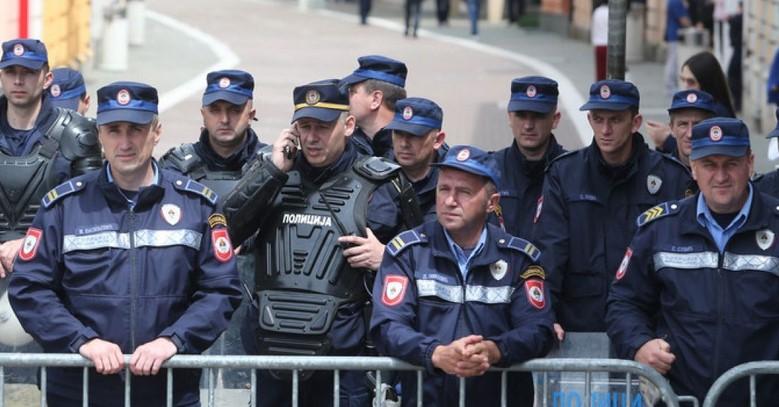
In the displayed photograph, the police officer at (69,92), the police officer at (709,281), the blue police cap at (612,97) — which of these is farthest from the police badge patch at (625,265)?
the police officer at (69,92)

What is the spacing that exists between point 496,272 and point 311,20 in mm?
40084

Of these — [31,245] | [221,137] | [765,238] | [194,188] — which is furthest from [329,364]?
[221,137]

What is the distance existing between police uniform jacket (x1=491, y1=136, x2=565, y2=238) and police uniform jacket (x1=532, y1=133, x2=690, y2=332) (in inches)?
21.5

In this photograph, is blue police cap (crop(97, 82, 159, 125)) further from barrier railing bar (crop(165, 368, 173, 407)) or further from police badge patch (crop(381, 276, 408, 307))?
police badge patch (crop(381, 276, 408, 307))

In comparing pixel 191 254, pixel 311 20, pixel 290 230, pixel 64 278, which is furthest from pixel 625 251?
pixel 311 20

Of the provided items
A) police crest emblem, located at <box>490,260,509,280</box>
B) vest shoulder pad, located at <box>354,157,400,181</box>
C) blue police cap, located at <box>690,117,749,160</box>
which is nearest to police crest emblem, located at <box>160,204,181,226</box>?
vest shoulder pad, located at <box>354,157,400,181</box>

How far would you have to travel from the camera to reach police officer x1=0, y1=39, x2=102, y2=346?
336 inches

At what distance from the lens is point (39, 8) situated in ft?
77.7

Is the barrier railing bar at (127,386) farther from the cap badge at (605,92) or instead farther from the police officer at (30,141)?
the cap badge at (605,92)

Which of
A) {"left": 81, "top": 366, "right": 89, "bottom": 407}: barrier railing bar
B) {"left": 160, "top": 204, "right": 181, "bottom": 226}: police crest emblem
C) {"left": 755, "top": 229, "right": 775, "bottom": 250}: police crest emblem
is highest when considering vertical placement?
{"left": 160, "top": 204, "right": 181, "bottom": 226}: police crest emblem

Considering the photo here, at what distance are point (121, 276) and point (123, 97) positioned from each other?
2.33ft

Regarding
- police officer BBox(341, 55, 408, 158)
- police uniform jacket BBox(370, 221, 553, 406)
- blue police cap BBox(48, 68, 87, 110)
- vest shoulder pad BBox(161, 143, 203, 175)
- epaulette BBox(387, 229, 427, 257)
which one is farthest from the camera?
blue police cap BBox(48, 68, 87, 110)

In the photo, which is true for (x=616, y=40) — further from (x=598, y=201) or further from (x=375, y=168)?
(x=375, y=168)

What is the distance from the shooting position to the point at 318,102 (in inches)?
297
